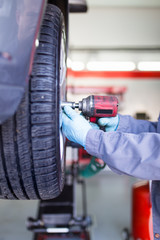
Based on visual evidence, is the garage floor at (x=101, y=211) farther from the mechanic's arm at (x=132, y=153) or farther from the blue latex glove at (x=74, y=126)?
the mechanic's arm at (x=132, y=153)

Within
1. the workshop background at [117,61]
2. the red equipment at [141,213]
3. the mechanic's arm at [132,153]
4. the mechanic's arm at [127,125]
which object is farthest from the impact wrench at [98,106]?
Result: the workshop background at [117,61]

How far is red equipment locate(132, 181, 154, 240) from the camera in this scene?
1809mm

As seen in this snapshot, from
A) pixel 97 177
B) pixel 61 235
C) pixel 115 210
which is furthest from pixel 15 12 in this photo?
pixel 97 177

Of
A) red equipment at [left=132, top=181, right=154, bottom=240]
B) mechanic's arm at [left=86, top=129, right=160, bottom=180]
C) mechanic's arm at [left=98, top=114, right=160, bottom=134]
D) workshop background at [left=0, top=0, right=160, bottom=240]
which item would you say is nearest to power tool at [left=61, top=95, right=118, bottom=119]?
mechanic's arm at [left=86, top=129, right=160, bottom=180]

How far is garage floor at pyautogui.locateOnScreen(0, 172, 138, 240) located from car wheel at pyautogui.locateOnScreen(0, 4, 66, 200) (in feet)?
3.91

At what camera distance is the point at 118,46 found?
3469 millimetres

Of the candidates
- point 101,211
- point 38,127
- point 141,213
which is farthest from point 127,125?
point 101,211

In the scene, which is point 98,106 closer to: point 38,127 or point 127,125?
point 38,127

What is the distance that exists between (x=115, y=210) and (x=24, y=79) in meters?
2.57

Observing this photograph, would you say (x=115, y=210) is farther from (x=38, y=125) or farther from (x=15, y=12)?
(x=15, y=12)

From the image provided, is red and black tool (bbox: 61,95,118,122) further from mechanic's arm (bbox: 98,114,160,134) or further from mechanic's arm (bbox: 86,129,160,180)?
mechanic's arm (bbox: 98,114,160,134)

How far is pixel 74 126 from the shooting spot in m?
0.73

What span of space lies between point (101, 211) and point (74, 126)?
7.20 feet

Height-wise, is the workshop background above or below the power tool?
above
